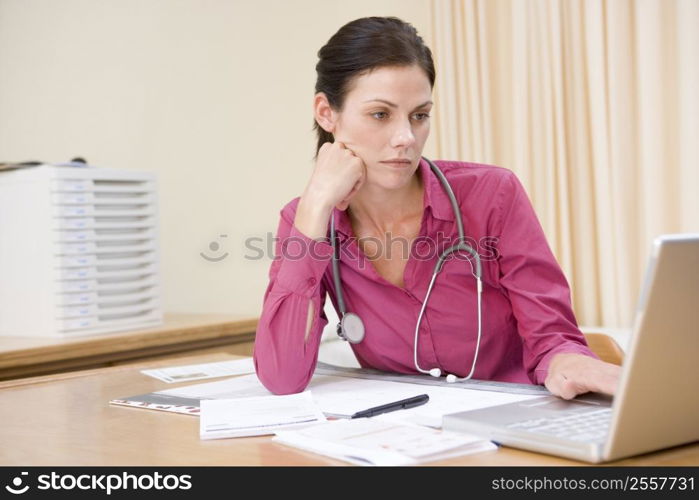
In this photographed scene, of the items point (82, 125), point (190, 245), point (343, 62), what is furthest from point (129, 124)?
point (343, 62)

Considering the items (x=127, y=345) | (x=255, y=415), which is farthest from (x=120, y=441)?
(x=127, y=345)

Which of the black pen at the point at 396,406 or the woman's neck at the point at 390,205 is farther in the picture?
the woman's neck at the point at 390,205

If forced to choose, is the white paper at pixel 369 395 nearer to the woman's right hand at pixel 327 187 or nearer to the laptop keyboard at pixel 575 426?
the laptop keyboard at pixel 575 426

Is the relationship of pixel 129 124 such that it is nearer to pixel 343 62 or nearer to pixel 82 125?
pixel 82 125

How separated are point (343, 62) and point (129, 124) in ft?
5.32

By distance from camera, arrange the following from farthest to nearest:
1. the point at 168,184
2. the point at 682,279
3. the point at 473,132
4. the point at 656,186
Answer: the point at 168,184 → the point at 473,132 → the point at 656,186 → the point at 682,279

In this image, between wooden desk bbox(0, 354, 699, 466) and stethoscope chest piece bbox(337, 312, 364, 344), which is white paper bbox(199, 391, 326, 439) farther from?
stethoscope chest piece bbox(337, 312, 364, 344)

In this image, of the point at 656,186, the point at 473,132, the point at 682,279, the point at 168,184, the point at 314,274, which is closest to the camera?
the point at 682,279

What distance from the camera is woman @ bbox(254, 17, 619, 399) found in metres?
1.52

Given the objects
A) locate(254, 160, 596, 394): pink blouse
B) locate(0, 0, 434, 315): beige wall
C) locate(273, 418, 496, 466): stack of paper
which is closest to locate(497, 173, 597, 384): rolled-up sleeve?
locate(254, 160, 596, 394): pink blouse

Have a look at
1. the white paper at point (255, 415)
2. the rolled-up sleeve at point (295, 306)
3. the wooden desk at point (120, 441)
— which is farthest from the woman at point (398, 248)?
the wooden desk at point (120, 441)

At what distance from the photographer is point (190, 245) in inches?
120

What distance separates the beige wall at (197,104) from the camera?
2959 mm

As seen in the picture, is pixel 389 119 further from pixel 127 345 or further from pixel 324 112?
pixel 127 345
